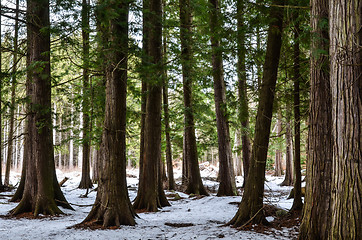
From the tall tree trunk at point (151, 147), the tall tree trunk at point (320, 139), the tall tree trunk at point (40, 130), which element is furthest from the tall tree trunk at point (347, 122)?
the tall tree trunk at point (40, 130)

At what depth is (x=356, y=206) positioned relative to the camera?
147 inches

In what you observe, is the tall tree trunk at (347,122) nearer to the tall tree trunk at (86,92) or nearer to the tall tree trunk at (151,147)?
the tall tree trunk at (86,92)

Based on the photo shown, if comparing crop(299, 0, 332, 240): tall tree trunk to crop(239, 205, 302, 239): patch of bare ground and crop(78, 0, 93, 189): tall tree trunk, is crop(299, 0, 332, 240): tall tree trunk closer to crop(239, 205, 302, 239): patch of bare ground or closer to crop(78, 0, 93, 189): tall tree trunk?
crop(239, 205, 302, 239): patch of bare ground

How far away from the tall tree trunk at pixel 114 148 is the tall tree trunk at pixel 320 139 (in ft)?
12.9

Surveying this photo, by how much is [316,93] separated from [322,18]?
1.21m

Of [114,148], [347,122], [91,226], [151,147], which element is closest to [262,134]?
[347,122]

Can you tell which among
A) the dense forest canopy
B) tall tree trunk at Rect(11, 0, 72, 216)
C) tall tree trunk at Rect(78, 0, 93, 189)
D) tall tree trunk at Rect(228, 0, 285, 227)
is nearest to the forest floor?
tall tree trunk at Rect(228, 0, 285, 227)

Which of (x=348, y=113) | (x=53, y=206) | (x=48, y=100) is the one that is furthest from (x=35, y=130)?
(x=348, y=113)

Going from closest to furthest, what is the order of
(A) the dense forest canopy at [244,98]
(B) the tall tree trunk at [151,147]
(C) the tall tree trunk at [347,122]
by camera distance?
(C) the tall tree trunk at [347,122]
(A) the dense forest canopy at [244,98]
(B) the tall tree trunk at [151,147]

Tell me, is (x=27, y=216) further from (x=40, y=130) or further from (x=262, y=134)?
(x=262, y=134)

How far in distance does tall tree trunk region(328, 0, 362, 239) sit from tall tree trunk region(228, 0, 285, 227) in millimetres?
2430

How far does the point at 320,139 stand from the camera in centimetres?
484

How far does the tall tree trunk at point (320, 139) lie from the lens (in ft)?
15.7

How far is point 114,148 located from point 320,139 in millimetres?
4345
